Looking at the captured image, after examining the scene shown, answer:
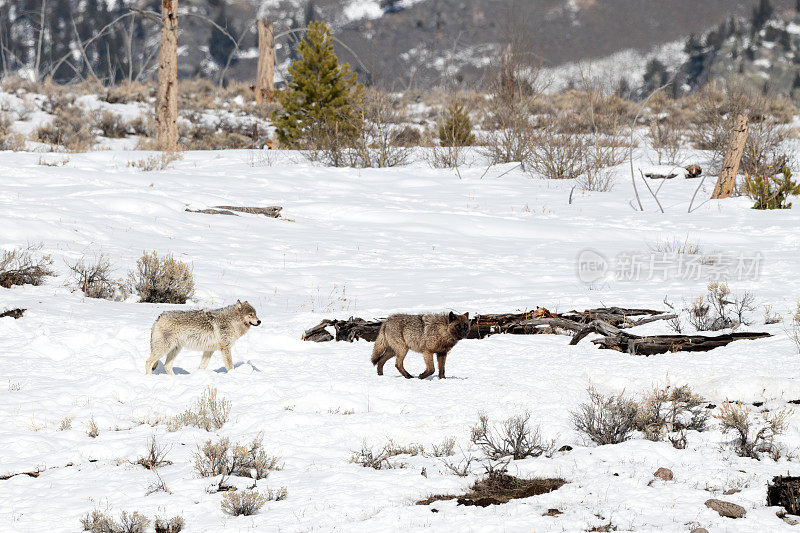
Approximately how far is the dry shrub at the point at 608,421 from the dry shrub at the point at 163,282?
269 inches

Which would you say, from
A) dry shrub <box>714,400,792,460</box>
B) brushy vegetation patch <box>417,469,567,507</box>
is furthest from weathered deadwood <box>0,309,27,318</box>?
dry shrub <box>714,400,792,460</box>

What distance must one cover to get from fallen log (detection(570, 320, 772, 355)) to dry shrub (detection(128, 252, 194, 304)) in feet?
18.5

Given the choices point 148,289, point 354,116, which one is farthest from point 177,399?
point 354,116

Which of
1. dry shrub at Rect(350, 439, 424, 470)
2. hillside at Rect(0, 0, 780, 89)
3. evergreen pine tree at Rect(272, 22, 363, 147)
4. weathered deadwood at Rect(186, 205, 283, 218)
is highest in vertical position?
hillside at Rect(0, 0, 780, 89)

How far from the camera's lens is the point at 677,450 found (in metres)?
4.98

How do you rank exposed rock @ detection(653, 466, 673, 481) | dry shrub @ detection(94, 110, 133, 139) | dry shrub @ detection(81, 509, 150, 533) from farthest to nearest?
dry shrub @ detection(94, 110, 133, 139), exposed rock @ detection(653, 466, 673, 481), dry shrub @ detection(81, 509, 150, 533)

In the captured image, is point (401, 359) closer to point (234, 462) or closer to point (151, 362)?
point (151, 362)

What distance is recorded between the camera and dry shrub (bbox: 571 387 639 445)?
521 centimetres

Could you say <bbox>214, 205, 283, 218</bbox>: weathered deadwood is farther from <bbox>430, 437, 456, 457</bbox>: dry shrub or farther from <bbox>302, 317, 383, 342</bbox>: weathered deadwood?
<bbox>430, 437, 456, 457</bbox>: dry shrub

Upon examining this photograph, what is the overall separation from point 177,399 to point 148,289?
4716 mm

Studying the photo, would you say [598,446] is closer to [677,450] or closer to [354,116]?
[677,450]

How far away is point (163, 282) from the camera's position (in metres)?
10.7
